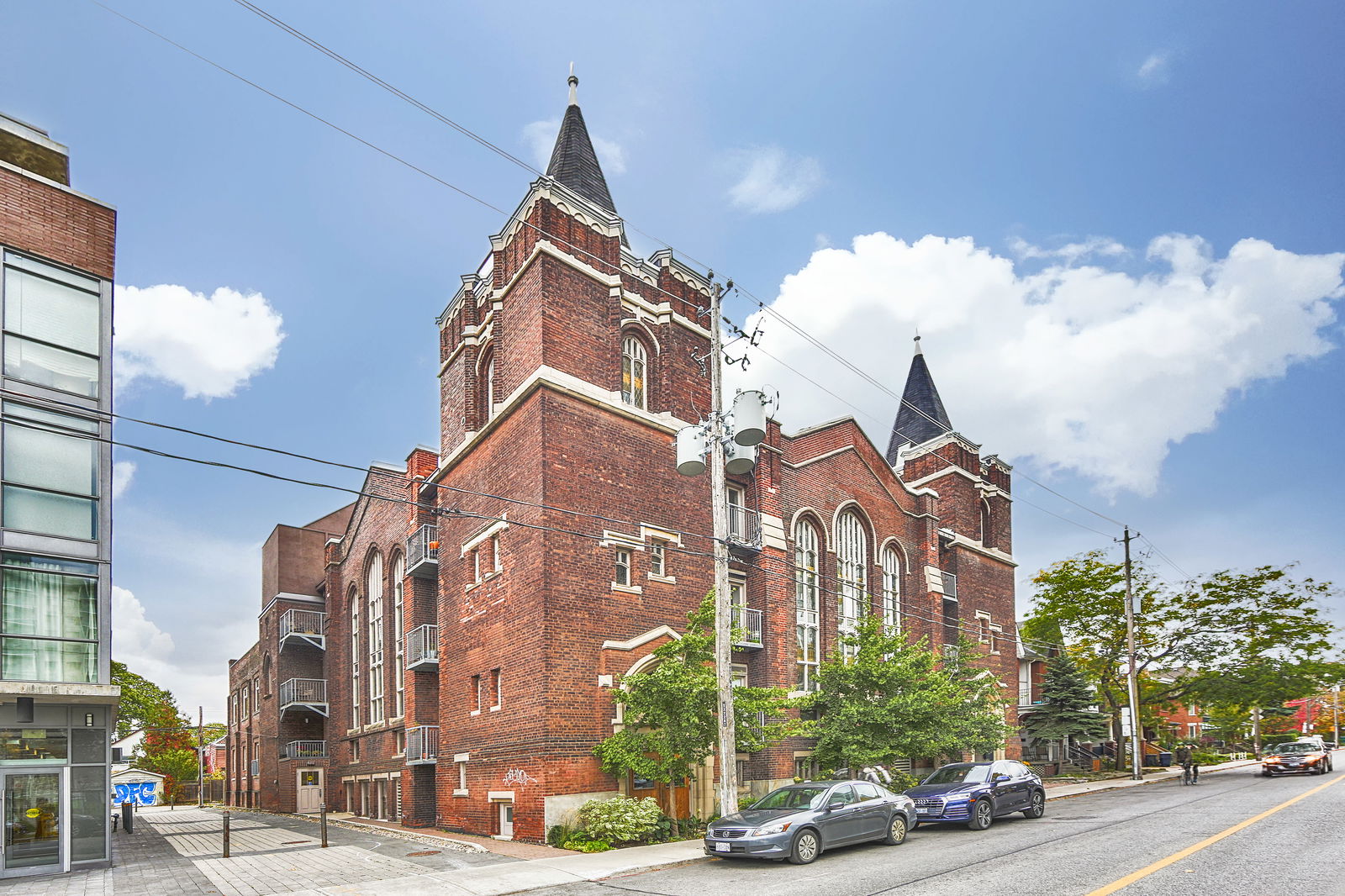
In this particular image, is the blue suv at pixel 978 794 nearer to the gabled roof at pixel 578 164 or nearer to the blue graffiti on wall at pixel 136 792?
the gabled roof at pixel 578 164

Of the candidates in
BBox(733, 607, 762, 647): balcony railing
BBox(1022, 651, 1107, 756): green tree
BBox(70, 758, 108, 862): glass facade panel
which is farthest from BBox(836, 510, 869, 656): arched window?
BBox(70, 758, 108, 862): glass facade panel

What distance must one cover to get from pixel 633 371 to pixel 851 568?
35.8ft

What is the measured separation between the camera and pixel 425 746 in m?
25.6

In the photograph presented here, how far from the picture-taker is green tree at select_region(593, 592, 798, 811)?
18.8m

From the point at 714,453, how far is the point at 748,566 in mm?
8618

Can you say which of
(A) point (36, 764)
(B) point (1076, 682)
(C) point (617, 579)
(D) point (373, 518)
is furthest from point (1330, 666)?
(A) point (36, 764)

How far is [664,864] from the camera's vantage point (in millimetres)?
15750

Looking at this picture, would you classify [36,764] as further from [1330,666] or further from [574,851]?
[1330,666]

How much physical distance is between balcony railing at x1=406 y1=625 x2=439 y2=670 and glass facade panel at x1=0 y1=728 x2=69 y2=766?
9865 mm

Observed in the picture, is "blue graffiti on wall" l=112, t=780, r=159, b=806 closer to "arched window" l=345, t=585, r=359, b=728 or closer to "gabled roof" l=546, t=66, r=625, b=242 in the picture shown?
"arched window" l=345, t=585, r=359, b=728

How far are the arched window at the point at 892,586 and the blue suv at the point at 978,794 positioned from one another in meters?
10.1

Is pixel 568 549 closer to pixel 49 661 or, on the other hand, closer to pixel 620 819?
pixel 620 819

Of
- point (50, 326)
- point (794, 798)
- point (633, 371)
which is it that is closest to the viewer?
point (794, 798)

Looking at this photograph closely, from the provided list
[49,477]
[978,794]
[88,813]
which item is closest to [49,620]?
[49,477]
